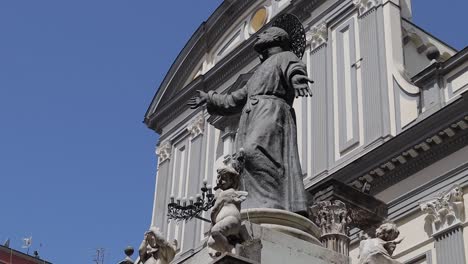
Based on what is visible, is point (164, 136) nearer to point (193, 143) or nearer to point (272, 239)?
point (193, 143)

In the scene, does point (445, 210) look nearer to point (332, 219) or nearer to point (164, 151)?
point (332, 219)

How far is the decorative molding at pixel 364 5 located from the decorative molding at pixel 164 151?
25.9 ft

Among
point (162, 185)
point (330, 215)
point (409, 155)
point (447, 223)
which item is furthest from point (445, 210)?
point (162, 185)

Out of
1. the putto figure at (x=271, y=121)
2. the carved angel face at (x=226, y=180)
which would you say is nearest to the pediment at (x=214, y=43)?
the putto figure at (x=271, y=121)

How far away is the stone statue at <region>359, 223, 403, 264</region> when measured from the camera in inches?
295

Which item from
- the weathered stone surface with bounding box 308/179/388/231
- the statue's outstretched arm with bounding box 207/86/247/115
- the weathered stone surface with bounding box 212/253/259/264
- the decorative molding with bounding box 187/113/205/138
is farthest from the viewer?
the decorative molding with bounding box 187/113/205/138

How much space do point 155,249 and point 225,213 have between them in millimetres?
1184

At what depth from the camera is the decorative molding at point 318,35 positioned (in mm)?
22219

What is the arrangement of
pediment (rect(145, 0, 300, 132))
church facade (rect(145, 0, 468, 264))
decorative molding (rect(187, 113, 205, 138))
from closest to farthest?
church facade (rect(145, 0, 468, 264)), pediment (rect(145, 0, 300, 132)), decorative molding (rect(187, 113, 205, 138))

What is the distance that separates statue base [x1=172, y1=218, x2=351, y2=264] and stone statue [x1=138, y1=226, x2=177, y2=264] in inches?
10.5

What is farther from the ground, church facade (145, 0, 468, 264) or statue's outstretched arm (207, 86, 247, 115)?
Result: church facade (145, 0, 468, 264)

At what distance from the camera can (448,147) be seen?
17.4m

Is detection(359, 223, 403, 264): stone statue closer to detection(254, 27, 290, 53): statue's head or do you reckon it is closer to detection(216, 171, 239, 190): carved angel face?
detection(216, 171, 239, 190): carved angel face

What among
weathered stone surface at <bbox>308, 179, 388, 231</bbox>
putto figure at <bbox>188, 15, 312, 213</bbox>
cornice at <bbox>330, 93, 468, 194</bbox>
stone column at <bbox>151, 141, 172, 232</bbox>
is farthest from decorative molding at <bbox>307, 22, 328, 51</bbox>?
putto figure at <bbox>188, 15, 312, 213</bbox>
